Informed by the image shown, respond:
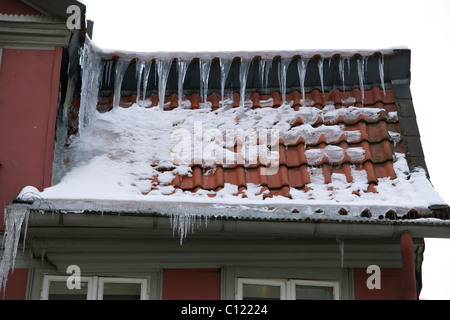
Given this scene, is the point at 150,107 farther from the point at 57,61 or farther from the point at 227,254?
the point at 227,254

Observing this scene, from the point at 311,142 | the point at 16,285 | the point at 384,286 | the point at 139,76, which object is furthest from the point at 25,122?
the point at 384,286

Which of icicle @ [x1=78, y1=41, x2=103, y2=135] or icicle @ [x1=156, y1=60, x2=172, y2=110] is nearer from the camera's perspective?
icicle @ [x1=78, y1=41, x2=103, y2=135]

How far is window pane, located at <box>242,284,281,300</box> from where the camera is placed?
7.45 metres

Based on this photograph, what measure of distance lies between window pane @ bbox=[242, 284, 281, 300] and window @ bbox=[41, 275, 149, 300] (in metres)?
0.88

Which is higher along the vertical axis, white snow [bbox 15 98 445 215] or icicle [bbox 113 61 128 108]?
icicle [bbox 113 61 128 108]

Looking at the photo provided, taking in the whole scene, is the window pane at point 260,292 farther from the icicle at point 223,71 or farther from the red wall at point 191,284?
the icicle at point 223,71

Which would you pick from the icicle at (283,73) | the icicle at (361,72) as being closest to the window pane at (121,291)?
the icicle at (283,73)

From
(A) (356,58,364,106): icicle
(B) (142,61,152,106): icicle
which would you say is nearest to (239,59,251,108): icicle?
(B) (142,61,152,106): icicle

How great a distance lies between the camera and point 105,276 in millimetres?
7434

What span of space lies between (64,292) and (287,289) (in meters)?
1.95

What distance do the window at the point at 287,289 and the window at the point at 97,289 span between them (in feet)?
2.92

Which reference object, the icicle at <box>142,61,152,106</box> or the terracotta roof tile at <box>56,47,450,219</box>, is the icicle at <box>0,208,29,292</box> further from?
the icicle at <box>142,61,152,106</box>

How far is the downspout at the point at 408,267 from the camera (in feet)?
23.4

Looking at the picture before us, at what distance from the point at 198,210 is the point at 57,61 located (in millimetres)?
2201
